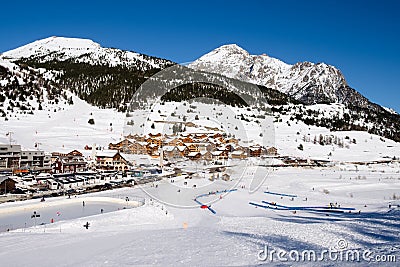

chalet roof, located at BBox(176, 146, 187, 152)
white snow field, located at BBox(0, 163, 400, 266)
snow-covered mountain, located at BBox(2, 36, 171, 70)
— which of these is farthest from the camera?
snow-covered mountain, located at BBox(2, 36, 171, 70)

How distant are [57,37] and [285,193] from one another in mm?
191738

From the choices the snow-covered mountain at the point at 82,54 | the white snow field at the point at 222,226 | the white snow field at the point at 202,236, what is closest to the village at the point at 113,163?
the white snow field at the point at 222,226

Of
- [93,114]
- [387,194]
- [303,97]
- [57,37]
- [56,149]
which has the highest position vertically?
[57,37]

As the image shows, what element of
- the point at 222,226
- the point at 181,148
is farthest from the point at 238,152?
the point at 222,226

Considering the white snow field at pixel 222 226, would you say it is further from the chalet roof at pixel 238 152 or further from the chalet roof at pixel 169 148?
the chalet roof at pixel 169 148

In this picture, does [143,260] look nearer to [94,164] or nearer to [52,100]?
[94,164]

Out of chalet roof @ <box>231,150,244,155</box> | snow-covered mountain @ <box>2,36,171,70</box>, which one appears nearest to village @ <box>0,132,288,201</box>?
chalet roof @ <box>231,150,244,155</box>

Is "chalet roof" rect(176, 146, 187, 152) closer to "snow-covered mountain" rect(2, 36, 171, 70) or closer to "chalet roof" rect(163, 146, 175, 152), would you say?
"chalet roof" rect(163, 146, 175, 152)

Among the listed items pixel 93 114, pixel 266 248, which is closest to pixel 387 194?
pixel 266 248

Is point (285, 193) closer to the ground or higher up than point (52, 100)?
closer to the ground

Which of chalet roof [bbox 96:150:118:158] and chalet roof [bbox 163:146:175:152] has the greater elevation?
chalet roof [bbox 163:146:175:152]

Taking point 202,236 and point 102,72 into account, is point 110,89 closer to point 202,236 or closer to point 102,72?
point 102,72

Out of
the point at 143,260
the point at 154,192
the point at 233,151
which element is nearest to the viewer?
the point at 143,260

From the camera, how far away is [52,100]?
6194 cm
